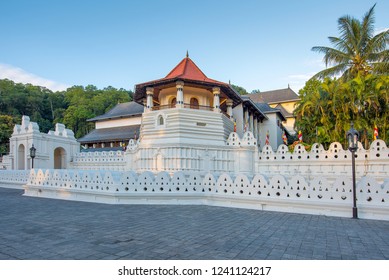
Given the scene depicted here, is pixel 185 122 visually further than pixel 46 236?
Yes

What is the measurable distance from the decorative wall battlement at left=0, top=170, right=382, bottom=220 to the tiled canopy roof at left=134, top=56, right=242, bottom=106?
10.3m

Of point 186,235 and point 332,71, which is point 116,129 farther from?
point 186,235

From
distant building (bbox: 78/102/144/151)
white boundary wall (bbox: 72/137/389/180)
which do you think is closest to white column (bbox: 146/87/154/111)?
white boundary wall (bbox: 72/137/389/180)

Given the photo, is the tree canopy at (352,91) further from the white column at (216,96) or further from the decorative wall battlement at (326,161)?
the white column at (216,96)

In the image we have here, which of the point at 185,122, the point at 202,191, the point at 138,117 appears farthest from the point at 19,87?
the point at 202,191

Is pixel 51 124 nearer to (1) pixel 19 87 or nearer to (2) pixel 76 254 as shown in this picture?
(1) pixel 19 87

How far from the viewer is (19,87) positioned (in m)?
62.5

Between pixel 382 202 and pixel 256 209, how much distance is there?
3.66m

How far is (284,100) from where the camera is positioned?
164 feet

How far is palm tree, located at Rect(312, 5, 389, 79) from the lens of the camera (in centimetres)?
1955

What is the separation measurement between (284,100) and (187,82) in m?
34.7

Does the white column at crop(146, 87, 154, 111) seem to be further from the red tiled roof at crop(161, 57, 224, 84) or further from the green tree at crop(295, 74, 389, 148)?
the green tree at crop(295, 74, 389, 148)

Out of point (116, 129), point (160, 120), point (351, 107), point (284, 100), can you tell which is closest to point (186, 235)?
point (160, 120)

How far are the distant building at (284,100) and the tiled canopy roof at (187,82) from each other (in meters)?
26.1
